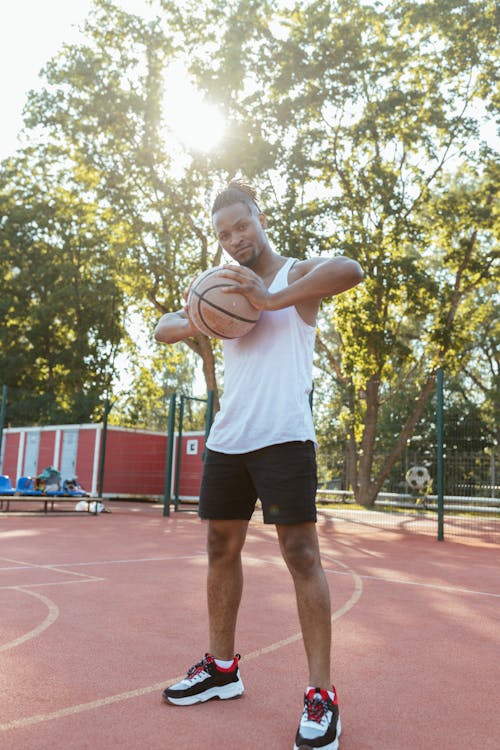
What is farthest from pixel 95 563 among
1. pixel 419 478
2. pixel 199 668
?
pixel 419 478

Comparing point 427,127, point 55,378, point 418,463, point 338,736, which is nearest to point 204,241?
point 427,127

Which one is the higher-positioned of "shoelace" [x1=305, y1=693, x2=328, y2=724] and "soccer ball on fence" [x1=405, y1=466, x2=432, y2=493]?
"soccer ball on fence" [x1=405, y1=466, x2=432, y2=493]

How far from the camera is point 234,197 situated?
9.27 feet

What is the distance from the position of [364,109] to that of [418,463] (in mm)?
10936

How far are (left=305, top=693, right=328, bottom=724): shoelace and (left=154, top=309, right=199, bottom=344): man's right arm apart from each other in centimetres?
152

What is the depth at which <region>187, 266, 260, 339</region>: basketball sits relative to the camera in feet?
8.79

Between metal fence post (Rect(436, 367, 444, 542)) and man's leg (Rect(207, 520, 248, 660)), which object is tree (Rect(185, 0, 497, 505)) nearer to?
metal fence post (Rect(436, 367, 444, 542))

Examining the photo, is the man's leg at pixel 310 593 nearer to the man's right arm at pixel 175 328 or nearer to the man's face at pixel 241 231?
the man's right arm at pixel 175 328

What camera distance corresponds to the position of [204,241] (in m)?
20.9

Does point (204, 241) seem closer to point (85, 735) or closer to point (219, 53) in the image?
point (219, 53)

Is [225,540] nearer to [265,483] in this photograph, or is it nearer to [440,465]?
[265,483]

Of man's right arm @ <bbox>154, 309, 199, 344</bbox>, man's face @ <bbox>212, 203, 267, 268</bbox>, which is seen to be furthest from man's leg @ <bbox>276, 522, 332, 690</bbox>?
man's face @ <bbox>212, 203, 267, 268</bbox>

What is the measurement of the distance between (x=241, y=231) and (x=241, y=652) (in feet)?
7.14

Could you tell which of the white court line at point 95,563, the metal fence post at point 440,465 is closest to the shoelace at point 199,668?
the white court line at point 95,563
